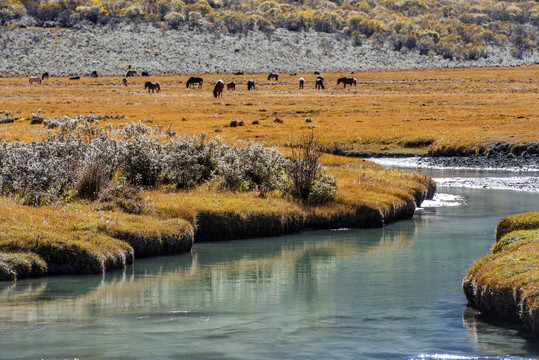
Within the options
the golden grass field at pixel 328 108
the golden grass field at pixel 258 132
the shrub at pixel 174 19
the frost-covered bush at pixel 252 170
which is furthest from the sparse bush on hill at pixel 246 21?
the frost-covered bush at pixel 252 170

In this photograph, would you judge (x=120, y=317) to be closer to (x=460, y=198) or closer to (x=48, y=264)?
(x=48, y=264)

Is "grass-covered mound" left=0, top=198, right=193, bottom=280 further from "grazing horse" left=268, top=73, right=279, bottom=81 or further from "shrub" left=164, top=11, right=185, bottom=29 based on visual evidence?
"shrub" left=164, top=11, right=185, bottom=29

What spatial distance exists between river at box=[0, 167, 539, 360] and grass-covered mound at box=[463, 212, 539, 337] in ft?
1.08

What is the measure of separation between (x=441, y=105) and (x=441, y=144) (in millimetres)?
27050

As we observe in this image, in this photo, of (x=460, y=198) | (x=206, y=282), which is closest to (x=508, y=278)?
(x=206, y=282)

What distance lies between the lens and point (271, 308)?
53.4ft

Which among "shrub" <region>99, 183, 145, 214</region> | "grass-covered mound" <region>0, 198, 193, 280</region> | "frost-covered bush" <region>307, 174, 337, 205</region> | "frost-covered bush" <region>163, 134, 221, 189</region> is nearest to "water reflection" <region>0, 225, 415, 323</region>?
"grass-covered mound" <region>0, 198, 193, 280</region>

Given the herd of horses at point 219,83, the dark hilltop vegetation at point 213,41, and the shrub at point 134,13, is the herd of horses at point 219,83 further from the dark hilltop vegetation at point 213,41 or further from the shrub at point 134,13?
the shrub at point 134,13

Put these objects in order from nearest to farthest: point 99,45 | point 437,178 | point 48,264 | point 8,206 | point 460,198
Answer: point 48,264 < point 8,206 < point 460,198 < point 437,178 < point 99,45

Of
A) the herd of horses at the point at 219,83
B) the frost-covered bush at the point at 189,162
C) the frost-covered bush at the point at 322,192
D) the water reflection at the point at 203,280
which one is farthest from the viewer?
the herd of horses at the point at 219,83

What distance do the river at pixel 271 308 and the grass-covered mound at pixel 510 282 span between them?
33 centimetres

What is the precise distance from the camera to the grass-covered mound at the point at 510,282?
1341 centimetres

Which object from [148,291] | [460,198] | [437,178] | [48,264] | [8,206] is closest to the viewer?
[148,291]

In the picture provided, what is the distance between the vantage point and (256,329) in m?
14.5
